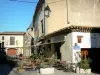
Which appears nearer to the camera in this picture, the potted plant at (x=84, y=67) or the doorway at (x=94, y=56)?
the potted plant at (x=84, y=67)

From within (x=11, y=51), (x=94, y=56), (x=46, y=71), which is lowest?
(x=46, y=71)

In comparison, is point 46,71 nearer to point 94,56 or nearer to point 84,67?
Result: point 84,67

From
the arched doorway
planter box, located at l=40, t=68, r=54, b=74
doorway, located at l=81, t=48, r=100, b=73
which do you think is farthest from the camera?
the arched doorway

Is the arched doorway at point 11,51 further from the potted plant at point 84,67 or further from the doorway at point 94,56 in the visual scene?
the potted plant at point 84,67

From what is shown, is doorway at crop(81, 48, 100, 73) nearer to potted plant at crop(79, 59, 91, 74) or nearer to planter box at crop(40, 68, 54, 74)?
potted plant at crop(79, 59, 91, 74)

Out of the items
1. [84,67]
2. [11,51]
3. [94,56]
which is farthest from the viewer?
[11,51]

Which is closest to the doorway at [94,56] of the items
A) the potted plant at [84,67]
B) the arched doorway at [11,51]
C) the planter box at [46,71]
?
the potted plant at [84,67]

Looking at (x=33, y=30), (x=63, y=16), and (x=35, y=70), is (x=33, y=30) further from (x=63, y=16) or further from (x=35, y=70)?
(x=35, y=70)

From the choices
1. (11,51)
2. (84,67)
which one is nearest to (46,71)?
(84,67)

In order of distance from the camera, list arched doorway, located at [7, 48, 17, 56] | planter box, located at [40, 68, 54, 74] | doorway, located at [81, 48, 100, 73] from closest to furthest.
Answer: planter box, located at [40, 68, 54, 74] < doorway, located at [81, 48, 100, 73] < arched doorway, located at [7, 48, 17, 56]

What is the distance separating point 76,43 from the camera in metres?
16.2

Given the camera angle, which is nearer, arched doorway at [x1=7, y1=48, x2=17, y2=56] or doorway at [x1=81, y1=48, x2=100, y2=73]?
doorway at [x1=81, y1=48, x2=100, y2=73]

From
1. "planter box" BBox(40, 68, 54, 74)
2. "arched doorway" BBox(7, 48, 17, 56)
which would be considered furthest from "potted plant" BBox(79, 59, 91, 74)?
"arched doorway" BBox(7, 48, 17, 56)

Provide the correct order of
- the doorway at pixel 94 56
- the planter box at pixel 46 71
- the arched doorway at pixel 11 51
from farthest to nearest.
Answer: the arched doorway at pixel 11 51
the doorway at pixel 94 56
the planter box at pixel 46 71
